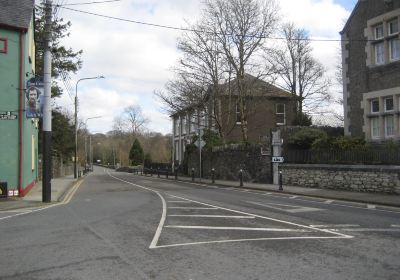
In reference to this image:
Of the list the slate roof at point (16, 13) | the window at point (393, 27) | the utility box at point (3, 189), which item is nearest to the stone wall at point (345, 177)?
the window at point (393, 27)

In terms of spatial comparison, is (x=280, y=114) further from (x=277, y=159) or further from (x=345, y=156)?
(x=345, y=156)

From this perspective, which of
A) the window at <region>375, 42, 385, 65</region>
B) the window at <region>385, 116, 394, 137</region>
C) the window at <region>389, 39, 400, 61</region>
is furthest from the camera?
the window at <region>375, 42, 385, 65</region>

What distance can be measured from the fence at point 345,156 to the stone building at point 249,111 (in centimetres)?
657

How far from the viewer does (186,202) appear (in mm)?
18641

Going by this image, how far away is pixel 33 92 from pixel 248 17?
22.8 m

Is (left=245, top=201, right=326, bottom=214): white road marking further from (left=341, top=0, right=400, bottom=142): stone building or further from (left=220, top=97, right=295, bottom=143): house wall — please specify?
(left=220, top=97, right=295, bottom=143): house wall

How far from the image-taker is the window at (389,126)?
2422 cm

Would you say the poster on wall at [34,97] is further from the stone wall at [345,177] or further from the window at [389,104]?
the window at [389,104]

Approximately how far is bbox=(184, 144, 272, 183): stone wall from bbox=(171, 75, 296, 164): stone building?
1931 millimetres

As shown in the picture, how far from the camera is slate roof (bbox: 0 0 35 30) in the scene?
69.8 feet

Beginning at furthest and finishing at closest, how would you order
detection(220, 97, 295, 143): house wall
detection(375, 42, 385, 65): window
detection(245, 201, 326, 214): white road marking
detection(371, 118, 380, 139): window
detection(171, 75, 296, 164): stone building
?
1. detection(220, 97, 295, 143): house wall
2. detection(171, 75, 296, 164): stone building
3. detection(371, 118, 380, 139): window
4. detection(375, 42, 385, 65): window
5. detection(245, 201, 326, 214): white road marking

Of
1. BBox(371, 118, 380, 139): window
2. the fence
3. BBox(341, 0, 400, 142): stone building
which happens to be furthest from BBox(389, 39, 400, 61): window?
the fence

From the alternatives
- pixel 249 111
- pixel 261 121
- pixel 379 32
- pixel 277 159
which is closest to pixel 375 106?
pixel 379 32

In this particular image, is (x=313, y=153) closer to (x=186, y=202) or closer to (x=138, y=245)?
(x=186, y=202)
